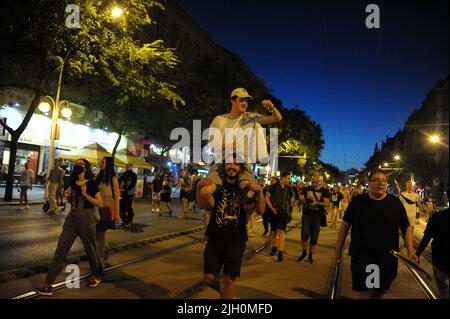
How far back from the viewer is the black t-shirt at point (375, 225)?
13.6 ft

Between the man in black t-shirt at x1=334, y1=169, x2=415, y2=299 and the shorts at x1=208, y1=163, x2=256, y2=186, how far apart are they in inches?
45.1

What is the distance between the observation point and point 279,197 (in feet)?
31.9

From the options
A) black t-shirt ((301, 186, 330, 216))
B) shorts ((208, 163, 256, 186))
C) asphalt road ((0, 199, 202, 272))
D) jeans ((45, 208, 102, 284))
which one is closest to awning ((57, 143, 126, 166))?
asphalt road ((0, 199, 202, 272))

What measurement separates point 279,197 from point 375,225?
18.2 feet

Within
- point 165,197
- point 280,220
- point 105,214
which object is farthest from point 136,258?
point 165,197

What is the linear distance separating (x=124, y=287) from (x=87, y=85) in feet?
59.5

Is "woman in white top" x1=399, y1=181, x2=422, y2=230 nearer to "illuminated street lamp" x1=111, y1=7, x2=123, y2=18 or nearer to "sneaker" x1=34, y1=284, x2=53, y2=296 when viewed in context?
"sneaker" x1=34, y1=284, x2=53, y2=296

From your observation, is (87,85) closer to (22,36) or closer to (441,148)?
(22,36)

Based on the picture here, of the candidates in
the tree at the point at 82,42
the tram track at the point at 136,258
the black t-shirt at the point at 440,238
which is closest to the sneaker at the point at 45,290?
the tram track at the point at 136,258

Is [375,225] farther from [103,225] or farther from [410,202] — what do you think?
[410,202]

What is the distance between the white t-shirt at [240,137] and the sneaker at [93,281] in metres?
2.84

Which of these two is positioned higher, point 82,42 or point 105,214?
point 82,42

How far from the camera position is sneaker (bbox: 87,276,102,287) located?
231 inches

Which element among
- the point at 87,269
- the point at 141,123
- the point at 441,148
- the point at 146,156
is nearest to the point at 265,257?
the point at 87,269
